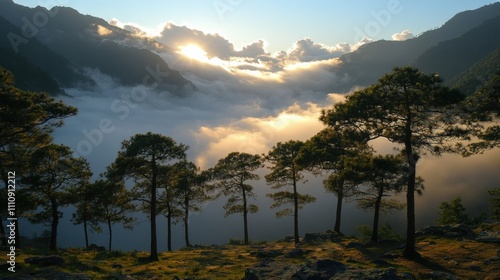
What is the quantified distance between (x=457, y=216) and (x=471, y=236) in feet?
157

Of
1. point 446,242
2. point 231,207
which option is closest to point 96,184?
point 231,207

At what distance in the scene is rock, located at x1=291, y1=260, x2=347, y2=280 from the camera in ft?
48.8

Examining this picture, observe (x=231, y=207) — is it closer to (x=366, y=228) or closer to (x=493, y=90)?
(x=366, y=228)

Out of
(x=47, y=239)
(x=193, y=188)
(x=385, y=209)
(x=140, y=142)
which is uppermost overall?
(x=140, y=142)

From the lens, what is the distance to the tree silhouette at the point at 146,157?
34156 millimetres

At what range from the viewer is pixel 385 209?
40500mm

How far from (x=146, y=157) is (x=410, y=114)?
84.8 ft

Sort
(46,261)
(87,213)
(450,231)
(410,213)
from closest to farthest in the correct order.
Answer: (46,261) → (410,213) → (450,231) → (87,213)

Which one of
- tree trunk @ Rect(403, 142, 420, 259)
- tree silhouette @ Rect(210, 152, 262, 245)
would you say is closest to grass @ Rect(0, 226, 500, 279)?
tree trunk @ Rect(403, 142, 420, 259)

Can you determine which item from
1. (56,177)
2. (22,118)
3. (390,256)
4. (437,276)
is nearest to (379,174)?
(390,256)

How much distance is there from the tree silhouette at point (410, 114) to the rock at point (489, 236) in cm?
717

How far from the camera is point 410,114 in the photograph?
23875mm

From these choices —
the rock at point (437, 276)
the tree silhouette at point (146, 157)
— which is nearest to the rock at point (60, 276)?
the tree silhouette at point (146, 157)

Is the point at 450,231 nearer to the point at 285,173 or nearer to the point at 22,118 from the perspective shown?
the point at 285,173
